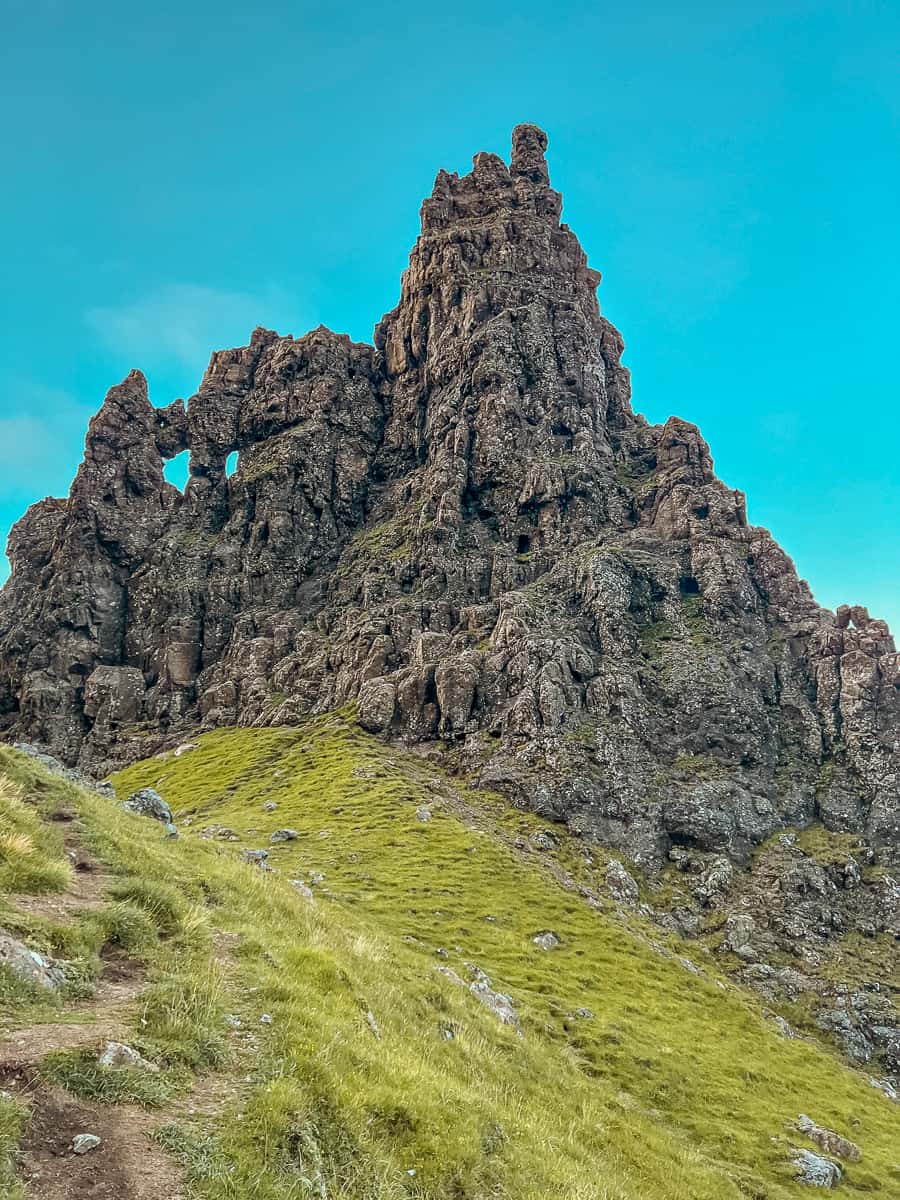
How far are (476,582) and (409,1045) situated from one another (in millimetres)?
107666

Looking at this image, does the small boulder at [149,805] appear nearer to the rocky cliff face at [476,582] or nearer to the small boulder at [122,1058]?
the small boulder at [122,1058]

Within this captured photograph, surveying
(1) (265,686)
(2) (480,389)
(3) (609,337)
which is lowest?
(1) (265,686)

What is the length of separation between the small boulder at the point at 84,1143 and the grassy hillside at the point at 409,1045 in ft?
2.33

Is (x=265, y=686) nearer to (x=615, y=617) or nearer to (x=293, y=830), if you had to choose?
(x=293, y=830)

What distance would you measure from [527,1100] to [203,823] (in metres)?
59.7

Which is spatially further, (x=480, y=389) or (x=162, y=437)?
(x=162, y=437)

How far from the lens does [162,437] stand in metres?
161

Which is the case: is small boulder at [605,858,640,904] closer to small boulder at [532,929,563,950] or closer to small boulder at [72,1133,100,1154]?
small boulder at [532,929,563,950]

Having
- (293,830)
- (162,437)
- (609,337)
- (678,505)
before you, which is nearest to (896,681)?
(678,505)

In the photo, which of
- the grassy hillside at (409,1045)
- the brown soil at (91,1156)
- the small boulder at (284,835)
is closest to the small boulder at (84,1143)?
the brown soil at (91,1156)

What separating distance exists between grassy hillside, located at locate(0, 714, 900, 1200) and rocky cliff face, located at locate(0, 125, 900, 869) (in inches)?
1125

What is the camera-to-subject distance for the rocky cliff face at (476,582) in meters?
87.0

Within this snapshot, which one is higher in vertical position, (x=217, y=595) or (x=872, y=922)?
(x=217, y=595)

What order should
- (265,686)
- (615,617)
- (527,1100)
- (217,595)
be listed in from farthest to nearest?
(217,595) → (265,686) → (615,617) → (527,1100)
